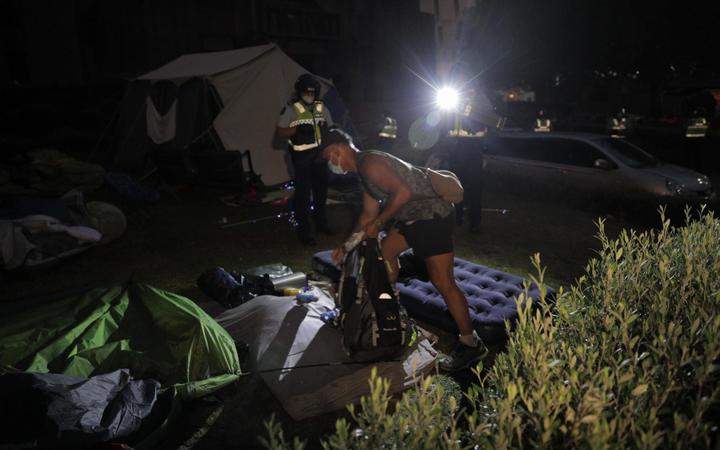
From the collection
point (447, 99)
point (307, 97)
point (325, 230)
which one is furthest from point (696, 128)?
point (307, 97)

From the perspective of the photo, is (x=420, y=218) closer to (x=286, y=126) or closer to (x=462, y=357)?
(x=462, y=357)

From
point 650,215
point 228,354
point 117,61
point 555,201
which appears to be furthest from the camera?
point 117,61

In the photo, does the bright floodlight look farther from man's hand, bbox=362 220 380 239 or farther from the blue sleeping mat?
man's hand, bbox=362 220 380 239

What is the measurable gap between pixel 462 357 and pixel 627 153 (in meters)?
6.79

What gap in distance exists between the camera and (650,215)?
25.4ft

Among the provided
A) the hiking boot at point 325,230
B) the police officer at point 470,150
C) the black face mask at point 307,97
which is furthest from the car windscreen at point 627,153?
the black face mask at point 307,97

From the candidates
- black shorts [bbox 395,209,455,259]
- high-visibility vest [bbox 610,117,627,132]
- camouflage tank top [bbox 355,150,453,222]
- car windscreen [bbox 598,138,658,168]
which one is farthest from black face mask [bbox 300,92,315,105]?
high-visibility vest [bbox 610,117,627,132]

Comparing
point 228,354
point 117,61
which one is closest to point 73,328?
point 228,354

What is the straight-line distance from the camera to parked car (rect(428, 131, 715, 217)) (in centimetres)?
793

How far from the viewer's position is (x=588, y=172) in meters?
8.73

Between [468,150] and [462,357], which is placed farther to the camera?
[468,150]

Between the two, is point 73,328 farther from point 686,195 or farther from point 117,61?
point 117,61

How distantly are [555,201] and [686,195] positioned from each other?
2.10m

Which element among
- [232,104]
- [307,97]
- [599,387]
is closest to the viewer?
[599,387]
